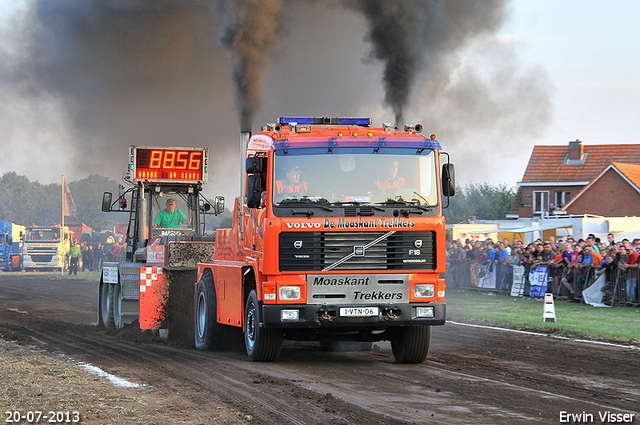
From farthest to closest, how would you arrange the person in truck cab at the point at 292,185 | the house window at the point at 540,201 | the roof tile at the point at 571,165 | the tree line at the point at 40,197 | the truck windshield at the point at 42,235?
the tree line at the point at 40,197 < the house window at the point at 540,201 < the roof tile at the point at 571,165 < the truck windshield at the point at 42,235 < the person in truck cab at the point at 292,185

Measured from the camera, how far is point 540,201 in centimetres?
6344

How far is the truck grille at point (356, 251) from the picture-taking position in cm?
988

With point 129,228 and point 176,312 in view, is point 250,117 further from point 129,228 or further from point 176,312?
point 176,312

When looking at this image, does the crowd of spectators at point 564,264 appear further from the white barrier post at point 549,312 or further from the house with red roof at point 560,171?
the house with red roof at point 560,171

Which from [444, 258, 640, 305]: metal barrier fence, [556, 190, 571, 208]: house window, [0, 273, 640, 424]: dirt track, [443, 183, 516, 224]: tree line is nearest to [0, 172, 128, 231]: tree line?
[443, 183, 516, 224]: tree line

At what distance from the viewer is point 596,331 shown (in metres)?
14.4

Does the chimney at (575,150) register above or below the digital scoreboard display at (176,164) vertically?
above

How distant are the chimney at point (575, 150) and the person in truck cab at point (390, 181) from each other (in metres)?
56.4

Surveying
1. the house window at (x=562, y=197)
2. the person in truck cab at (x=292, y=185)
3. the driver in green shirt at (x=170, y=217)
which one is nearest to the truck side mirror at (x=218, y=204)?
the driver in green shirt at (x=170, y=217)

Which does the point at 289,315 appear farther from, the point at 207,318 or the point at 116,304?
the point at 116,304

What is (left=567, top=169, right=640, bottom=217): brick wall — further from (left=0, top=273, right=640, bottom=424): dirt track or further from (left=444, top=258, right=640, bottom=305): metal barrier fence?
(left=0, top=273, right=640, bottom=424): dirt track

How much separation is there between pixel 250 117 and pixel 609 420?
12.9 m

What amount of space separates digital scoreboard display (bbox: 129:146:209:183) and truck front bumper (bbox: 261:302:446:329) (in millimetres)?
6964

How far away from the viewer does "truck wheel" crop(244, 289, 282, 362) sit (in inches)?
411
